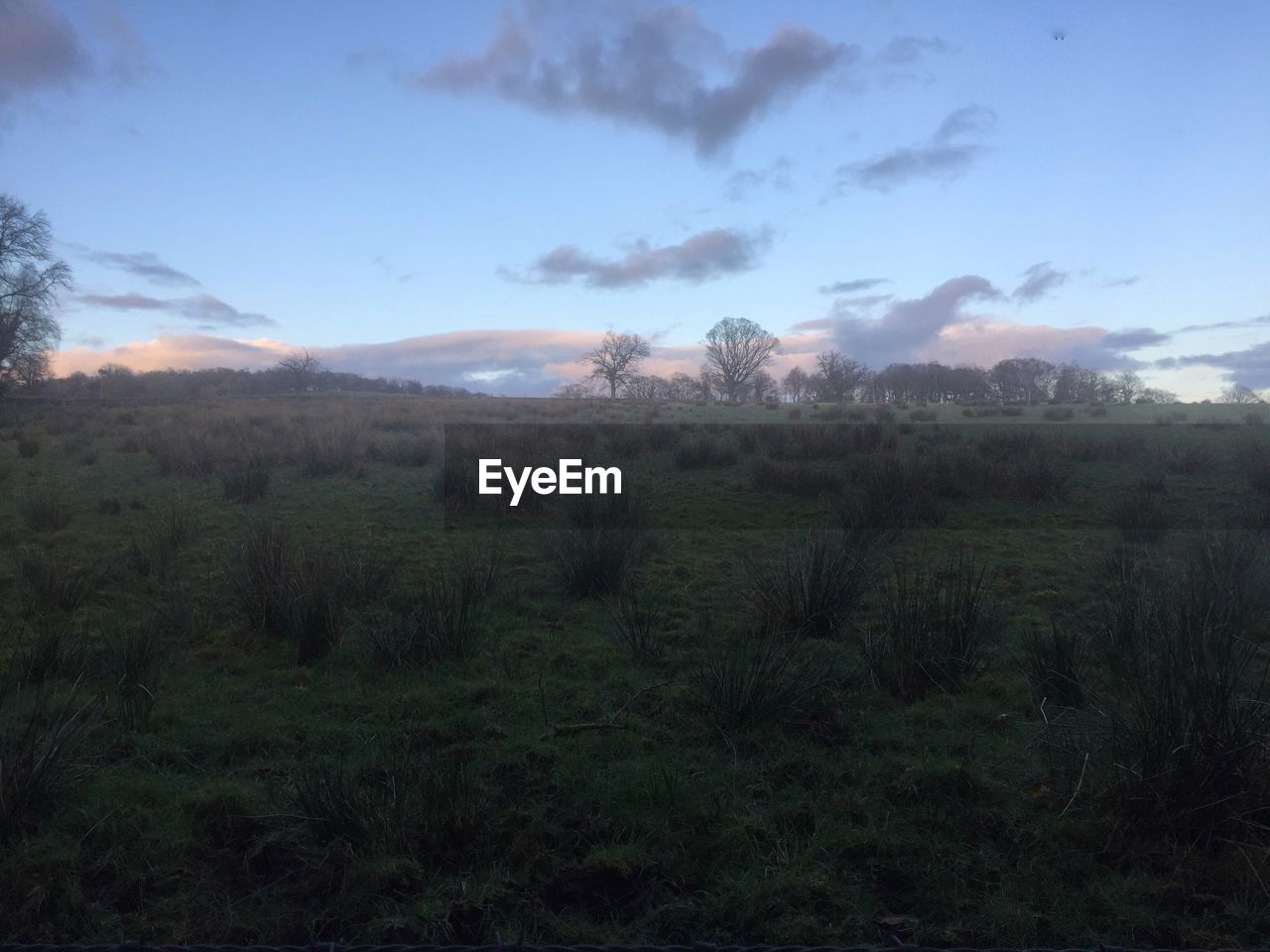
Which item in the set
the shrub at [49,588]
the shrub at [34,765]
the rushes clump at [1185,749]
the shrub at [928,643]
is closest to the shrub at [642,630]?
the shrub at [928,643]

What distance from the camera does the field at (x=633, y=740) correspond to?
9.92 feet

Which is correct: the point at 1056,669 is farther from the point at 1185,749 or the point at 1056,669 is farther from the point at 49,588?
the point at 49,588

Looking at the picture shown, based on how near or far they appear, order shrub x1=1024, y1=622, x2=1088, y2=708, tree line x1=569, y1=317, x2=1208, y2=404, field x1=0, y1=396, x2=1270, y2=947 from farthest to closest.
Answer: tree line x1=569, y1=317, x2=1208, y2=404 → shrub x1=1024, y1=622, x2=1088, y2=708 → field x1=0, y1=396, x2=1270, y2=947

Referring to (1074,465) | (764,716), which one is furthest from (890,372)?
(764,716)

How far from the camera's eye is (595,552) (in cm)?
753

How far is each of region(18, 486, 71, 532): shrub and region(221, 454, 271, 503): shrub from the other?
6.51 ft

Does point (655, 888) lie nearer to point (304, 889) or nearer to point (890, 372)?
point (304, 889)

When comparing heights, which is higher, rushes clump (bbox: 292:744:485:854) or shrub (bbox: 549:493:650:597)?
shrub (bbox: 549:493:650:597)

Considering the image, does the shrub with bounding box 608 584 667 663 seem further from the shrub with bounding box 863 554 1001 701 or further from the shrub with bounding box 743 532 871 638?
the shrub with bounding box 863 554 1001 701

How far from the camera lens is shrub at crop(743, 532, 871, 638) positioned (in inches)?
238

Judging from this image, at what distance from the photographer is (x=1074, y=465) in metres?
14.4

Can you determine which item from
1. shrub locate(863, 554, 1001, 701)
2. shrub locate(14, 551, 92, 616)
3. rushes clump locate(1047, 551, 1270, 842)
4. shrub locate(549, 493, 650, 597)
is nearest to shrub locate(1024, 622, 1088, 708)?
shrub locate(863, 554, 1001, 701)

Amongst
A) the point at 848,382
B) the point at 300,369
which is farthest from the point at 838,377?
the point at 300,369

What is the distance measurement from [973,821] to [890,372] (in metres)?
46.2
